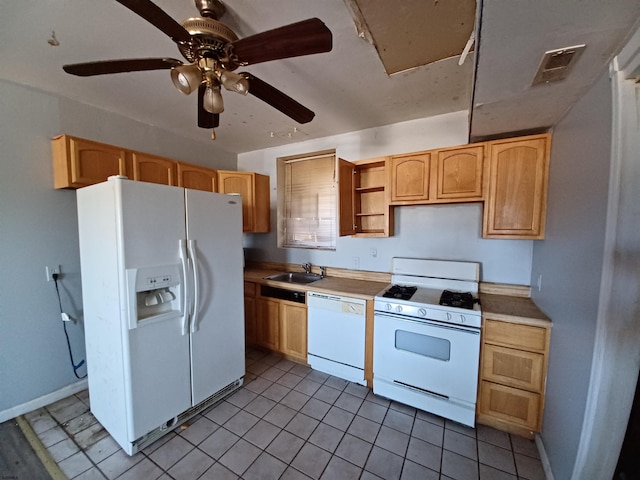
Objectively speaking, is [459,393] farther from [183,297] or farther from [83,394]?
[83,394]

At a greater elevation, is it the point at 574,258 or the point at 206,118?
the point at 206,118

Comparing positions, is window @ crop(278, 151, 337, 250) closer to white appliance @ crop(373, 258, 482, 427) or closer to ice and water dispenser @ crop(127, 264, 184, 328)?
white appliance @ crop(373, 258, 482, 427)

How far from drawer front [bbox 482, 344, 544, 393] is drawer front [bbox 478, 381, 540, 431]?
5 cm

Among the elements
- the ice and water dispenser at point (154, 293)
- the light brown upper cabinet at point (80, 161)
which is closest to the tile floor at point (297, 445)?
the ice and water dispenser at point (154, 293)

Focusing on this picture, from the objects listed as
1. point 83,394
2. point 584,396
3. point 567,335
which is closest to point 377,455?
point 584,396

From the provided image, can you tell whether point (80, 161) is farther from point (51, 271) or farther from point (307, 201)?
point (307, 201)

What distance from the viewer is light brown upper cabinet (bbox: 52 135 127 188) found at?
1993 mm

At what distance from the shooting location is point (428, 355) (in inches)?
76.3

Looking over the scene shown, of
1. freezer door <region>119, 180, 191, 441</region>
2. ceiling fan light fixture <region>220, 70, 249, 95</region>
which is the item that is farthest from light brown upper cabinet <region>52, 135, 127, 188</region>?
ceiling fan light fixture <region>220, 70, 249, 95</region>

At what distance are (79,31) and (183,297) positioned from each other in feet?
5.52

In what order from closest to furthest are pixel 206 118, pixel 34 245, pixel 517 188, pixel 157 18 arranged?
pixel 157 18, pixel 206 118, pixel 517 188, pixel 34 245

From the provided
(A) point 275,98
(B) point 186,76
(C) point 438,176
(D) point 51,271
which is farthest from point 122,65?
(C) point 438,176

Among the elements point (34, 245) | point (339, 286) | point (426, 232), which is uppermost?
point (426, 232)

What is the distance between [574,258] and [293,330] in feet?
7.65
